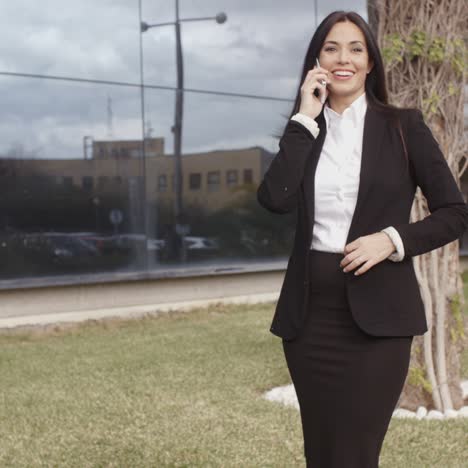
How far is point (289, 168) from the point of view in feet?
7.64

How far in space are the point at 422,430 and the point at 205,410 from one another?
155 centimetres

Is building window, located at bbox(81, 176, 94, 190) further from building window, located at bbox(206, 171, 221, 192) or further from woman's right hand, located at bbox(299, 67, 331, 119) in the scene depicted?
woman's right hand, located at bbox(299, 67, 331, 119)

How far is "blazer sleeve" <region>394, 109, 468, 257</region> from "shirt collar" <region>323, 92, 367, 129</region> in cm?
20

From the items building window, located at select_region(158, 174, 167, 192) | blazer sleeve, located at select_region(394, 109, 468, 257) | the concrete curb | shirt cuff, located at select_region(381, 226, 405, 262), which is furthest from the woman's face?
building window, located at select_region(158, 174, 167, 192)

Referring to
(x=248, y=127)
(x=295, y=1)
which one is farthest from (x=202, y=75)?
(x=295, y=1)

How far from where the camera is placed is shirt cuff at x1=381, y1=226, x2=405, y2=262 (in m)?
2.27

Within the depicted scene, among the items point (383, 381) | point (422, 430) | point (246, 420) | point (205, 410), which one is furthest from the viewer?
point (205, 410)

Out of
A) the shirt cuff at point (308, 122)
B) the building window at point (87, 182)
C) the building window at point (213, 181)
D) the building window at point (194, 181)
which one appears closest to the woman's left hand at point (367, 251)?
the shirt cuff at point (308, 122)

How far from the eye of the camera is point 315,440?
245 cm

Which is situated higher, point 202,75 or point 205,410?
point 202,75

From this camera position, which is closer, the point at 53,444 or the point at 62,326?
the point at 53,444

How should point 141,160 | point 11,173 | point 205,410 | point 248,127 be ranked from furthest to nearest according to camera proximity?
point 248,127
point 141,160
point 11,173
point 205,410

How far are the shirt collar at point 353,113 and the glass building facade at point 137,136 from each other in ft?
26.6

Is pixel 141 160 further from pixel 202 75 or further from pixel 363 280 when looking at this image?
pixel 363 280
